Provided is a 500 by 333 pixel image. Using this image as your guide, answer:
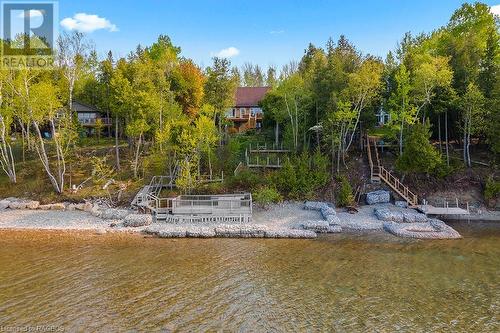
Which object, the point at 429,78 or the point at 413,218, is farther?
the point at 429,78

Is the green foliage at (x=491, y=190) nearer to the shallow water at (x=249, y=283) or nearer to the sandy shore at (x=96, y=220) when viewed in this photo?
the shallow water at (x=249, y=283)

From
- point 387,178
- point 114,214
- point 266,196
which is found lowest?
point 114,214

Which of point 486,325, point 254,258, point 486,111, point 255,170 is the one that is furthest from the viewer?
point 255,170

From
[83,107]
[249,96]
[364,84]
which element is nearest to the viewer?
[364,84]

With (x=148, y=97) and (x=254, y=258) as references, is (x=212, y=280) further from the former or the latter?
(x=148, y=97)

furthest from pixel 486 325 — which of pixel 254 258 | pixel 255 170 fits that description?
pixel 255 170

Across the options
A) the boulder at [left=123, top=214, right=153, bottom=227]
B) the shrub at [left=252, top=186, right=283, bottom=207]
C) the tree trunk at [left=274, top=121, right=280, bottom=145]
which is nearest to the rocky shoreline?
the boulder at [left=123, top=214, right=153, bottom=227]

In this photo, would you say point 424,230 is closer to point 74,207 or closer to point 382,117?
point 382,117

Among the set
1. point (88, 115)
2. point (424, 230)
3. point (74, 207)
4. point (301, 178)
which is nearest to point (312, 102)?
point (301, 178)
